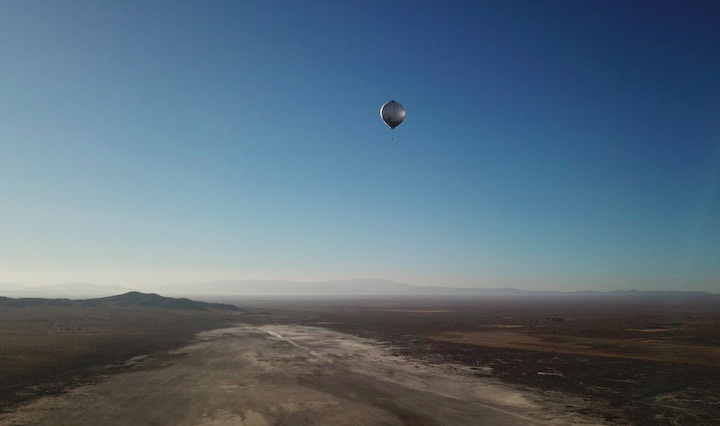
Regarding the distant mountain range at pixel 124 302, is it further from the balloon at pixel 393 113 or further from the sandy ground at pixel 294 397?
the balloon at pixel 393 113

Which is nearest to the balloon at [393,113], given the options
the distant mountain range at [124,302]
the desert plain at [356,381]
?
the desert plain at [356,381]

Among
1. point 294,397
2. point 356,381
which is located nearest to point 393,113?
point 356,381

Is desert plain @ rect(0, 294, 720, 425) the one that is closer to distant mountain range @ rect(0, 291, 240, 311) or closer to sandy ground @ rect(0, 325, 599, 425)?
sandy ground @ rect(0, 325, 599, 425)

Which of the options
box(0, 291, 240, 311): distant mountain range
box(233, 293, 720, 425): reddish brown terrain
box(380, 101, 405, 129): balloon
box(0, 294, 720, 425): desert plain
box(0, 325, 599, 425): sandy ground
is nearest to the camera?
box(0, 325, 599, 425): sandy ground

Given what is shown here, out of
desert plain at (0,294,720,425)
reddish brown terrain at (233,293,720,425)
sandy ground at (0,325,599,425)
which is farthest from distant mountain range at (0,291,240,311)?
sandy ground at (0,325,599,425)

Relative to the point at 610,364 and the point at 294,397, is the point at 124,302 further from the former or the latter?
the point at 610,364

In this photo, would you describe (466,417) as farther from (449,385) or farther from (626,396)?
(626,396)
